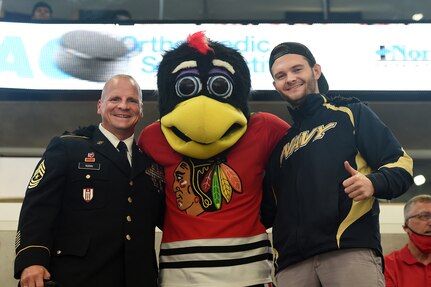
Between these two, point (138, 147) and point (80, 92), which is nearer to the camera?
point (138, 147)

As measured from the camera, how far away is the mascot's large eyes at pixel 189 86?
222 centimetres

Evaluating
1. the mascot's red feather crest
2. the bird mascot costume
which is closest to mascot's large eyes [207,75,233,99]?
the bird mascot costume

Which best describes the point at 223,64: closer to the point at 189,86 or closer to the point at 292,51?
the point at 189,86

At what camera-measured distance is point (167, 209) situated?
223 cm

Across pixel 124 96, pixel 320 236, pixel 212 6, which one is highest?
pixel 212 6

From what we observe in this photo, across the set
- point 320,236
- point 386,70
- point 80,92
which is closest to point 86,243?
point 320,236

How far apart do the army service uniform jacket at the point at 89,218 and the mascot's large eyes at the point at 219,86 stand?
0.41m

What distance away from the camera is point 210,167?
2207 millimetres

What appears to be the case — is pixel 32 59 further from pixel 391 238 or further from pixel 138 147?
pixel 391 238

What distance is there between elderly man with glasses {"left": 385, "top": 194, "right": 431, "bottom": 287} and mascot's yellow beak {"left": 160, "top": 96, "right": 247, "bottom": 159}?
1.66 m

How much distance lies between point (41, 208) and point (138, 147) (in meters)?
0.49

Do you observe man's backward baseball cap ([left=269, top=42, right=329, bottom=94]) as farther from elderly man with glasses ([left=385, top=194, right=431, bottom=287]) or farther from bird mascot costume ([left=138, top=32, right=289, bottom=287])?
elderly man with glasses ([left=385, top=194, right=431, bottom=287])

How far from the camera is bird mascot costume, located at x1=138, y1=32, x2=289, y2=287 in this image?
6.85 feet

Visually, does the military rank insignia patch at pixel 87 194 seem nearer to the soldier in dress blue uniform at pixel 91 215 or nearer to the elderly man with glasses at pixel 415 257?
the soldier in dress blue uniform at pixel 91 215
